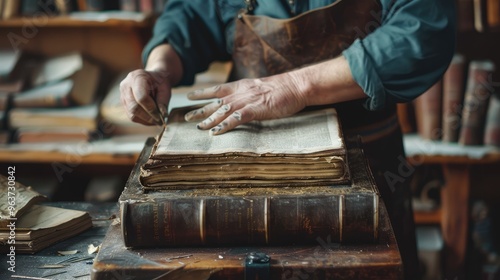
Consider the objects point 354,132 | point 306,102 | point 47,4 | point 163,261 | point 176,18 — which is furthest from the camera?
point 47,4

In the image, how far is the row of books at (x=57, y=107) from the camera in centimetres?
237

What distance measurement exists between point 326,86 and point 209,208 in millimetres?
398

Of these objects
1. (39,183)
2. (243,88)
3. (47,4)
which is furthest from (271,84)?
(39,183)

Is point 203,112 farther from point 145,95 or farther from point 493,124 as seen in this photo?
point 493,124

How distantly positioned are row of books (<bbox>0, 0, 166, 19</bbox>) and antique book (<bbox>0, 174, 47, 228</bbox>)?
126 centimetres

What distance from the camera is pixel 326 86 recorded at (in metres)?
1.23

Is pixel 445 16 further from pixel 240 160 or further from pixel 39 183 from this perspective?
pixel 39 183

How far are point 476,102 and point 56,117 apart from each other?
4.66 ft

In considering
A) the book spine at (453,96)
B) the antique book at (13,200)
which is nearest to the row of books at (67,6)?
the book spine at (453,96)

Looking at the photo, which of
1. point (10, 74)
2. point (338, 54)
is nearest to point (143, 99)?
point (338, 54)

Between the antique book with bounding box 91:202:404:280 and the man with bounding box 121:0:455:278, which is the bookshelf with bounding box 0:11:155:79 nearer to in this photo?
the man with bounding box 121:0:455:278

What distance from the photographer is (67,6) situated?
92.4 inches

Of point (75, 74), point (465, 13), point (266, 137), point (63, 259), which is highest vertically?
point (266, 137)

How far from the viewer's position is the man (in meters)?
1.20
